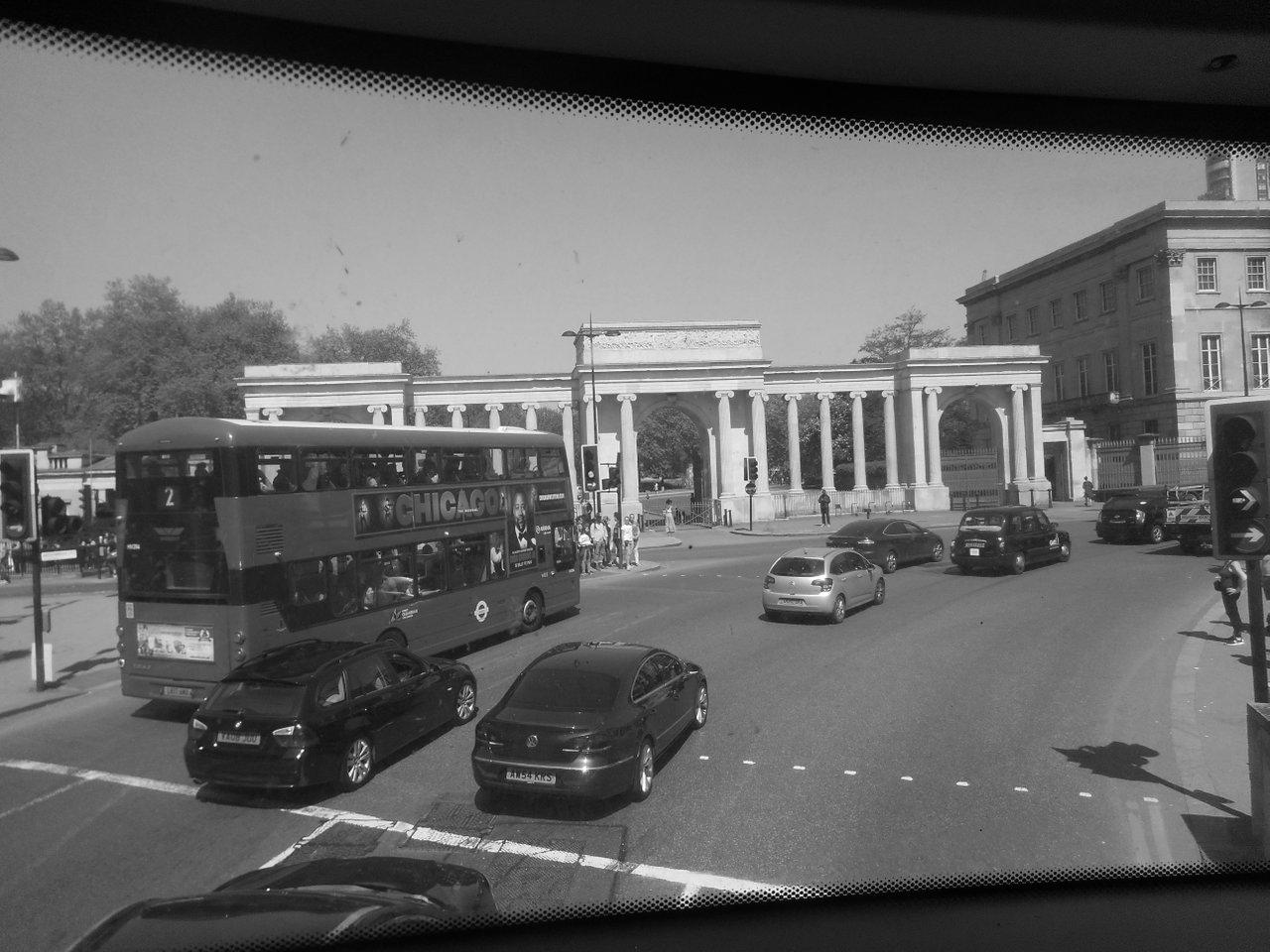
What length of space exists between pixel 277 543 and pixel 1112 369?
29.2m

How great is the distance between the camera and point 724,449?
55.6m

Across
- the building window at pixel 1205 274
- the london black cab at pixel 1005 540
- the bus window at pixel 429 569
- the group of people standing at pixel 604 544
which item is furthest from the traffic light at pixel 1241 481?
the group of people standing at pixel 604 544

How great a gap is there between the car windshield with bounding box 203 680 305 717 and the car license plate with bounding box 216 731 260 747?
23 centimetres

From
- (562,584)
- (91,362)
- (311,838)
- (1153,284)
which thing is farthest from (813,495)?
(311,838)

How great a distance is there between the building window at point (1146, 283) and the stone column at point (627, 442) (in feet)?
103

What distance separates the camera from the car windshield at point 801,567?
18.0 meters

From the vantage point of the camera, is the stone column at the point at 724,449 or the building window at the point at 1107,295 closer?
the building window at the point at 1107,295

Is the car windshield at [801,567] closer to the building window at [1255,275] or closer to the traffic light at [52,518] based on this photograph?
the building window at [1255,275]

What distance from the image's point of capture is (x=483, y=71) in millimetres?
5207

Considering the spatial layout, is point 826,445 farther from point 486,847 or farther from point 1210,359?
point 486,847

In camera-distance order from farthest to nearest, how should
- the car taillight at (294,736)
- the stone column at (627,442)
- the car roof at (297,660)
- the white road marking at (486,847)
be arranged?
the stone column at (627,442)
the car roof at (297,660)
the car taillight at (294,736)
the white road marking at (486,847)

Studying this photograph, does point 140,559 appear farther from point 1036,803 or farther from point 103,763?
point 1036,803

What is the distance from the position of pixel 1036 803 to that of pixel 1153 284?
69.1 ft

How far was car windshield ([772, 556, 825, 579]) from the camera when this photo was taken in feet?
59.1
